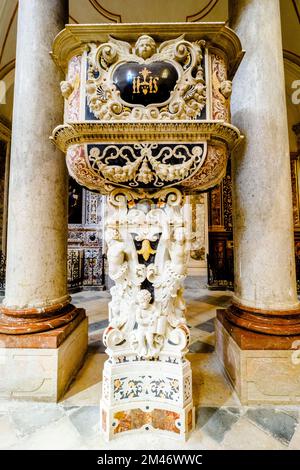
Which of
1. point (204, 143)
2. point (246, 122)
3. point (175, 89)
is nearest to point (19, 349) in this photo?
point (204, 143)

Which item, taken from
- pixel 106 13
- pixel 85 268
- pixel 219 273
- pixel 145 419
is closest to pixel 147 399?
pixel 145 419

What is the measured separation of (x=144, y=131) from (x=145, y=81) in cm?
26

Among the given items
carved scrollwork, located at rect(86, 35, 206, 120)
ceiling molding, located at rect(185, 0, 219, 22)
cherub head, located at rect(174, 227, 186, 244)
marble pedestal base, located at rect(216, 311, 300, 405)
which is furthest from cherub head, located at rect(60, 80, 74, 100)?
ceiling molding, located at rect(185, 0, 219, 22)

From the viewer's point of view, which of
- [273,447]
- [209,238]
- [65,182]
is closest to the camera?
[273,447]

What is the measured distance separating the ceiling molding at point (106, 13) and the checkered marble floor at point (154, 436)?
5462 mm

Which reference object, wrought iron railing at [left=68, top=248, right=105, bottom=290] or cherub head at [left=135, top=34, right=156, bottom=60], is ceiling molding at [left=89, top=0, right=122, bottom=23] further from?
wrought iron railing at [left=68, top=248, right=105, bottom=290]

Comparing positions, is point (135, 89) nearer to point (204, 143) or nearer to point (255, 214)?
point (204, 143)

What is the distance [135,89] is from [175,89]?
0.20m

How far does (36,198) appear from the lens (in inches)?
69.4

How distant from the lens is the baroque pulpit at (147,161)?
120cm

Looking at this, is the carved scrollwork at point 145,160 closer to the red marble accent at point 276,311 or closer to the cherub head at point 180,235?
the cherub head at point 180,235

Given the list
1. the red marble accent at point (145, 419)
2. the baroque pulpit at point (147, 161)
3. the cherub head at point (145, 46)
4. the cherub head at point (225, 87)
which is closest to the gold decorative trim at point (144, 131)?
the baroque pulpit at point (147, 161)

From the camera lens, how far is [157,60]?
3.98 feet

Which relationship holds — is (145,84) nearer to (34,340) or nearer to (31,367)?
(34,340)
